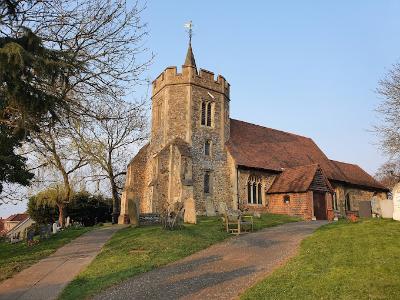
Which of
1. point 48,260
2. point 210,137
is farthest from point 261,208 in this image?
point 48,260

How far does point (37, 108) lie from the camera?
900cm

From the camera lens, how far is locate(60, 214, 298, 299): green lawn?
941 cm

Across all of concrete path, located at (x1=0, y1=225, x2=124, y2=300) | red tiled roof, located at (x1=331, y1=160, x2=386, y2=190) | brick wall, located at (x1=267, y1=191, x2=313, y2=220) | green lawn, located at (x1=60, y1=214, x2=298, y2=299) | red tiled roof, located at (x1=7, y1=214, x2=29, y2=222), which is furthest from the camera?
red tiled roof, located at (x1=7, y1=214, x2=29, y2=222)

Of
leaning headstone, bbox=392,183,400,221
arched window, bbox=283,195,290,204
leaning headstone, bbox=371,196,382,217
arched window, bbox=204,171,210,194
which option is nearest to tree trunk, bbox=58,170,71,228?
arched window, bbox=204,171,210,194

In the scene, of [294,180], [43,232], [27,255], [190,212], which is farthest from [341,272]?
[294,180]

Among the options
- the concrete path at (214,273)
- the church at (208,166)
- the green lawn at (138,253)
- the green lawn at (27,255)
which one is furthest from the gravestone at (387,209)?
the green lawn at (27,255)

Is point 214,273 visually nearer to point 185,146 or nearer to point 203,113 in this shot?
point 185,146

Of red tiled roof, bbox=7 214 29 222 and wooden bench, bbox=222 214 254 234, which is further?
red tiled roof, bbox=7 214 29 222

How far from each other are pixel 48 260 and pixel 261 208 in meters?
18.4

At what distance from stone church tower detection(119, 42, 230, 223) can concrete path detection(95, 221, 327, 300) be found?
1120 cm

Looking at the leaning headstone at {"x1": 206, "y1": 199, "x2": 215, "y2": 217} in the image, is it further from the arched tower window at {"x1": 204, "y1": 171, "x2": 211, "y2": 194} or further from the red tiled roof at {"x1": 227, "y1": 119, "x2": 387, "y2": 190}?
the red tiled roof at {"x1": 227, "y1": 119, "x2": 387, "y2": 190}

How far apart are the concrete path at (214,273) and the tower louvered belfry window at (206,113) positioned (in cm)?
1486

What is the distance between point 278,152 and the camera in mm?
32469

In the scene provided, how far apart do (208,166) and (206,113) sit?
4.17 meters
